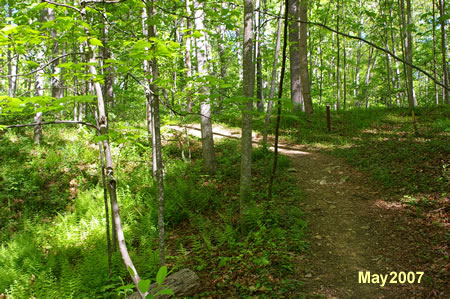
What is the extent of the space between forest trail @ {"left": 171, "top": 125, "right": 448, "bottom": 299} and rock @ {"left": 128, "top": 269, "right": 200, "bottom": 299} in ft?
5.20

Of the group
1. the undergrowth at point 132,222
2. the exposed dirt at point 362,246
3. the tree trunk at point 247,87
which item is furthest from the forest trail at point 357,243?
the tree trunk at point 247,87

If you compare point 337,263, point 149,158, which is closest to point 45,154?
point 149,158

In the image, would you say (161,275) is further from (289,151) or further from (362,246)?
(289,151)

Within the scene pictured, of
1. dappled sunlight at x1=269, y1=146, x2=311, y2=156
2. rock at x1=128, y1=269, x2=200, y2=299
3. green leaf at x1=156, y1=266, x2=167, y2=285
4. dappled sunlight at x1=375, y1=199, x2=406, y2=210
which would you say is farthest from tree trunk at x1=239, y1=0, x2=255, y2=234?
dappled sunlight at x1=269, y1=146, x2=311, y2=156

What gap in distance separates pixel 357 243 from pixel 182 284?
10.6ft

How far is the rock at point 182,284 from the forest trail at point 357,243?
159cm

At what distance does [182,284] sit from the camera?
391 centimetres

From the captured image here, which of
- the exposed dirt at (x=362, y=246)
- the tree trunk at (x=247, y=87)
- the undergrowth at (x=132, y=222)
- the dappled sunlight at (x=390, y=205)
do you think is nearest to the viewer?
the exposed dirt at (x=362, y=246)

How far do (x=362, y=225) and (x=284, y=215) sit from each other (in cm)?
154

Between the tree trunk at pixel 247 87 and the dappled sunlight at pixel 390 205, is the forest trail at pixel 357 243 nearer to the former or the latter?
the dappled sunlight at pixel 390 205

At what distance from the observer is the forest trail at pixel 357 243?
373 centimetres

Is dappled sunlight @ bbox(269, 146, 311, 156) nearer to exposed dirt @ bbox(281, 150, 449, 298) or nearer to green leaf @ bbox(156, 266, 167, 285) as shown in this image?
exposed dirt @ bbox(281, 150, 449, 298)

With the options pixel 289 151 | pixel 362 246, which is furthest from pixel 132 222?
pixel 289 151

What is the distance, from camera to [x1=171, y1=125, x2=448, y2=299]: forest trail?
3732mm
